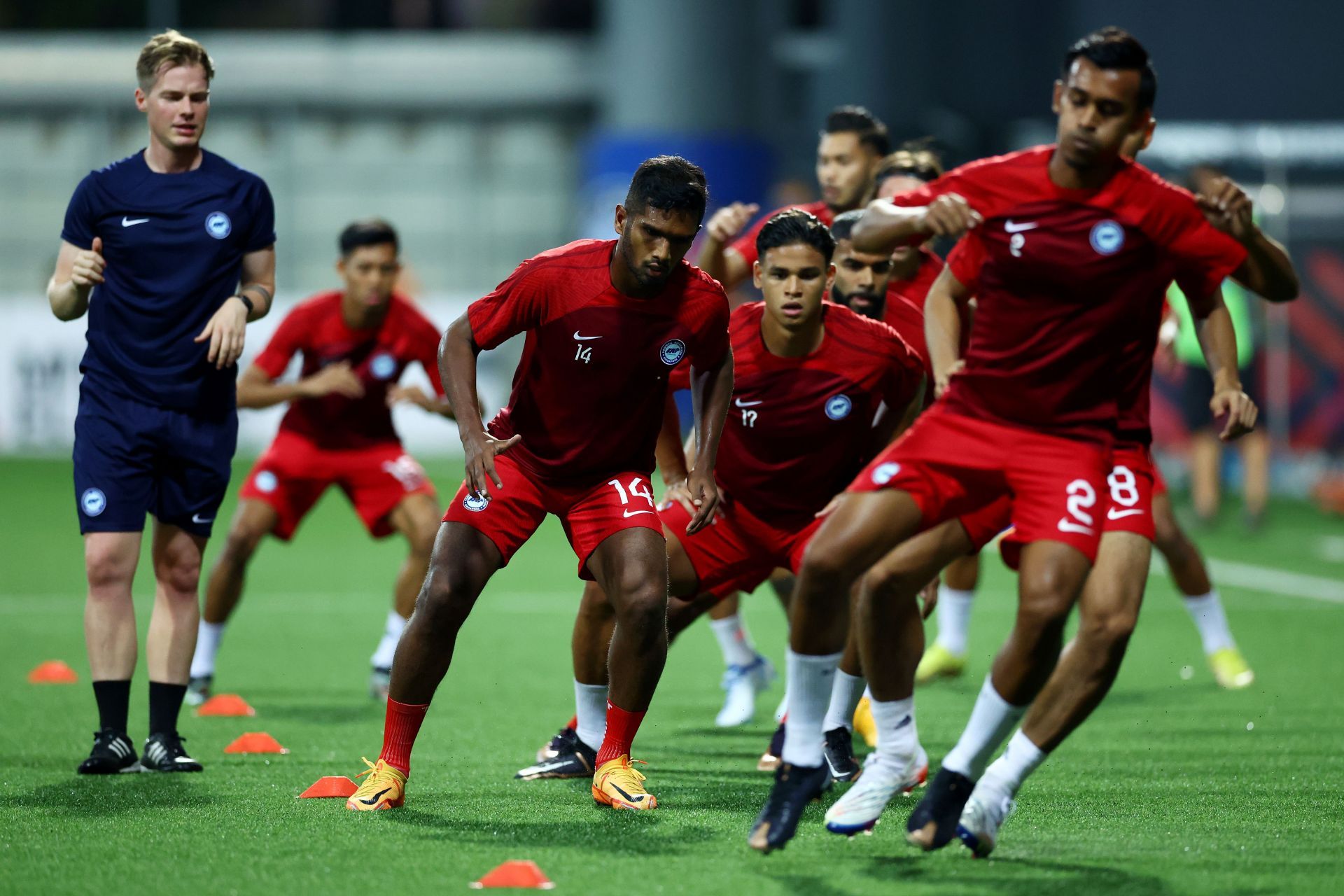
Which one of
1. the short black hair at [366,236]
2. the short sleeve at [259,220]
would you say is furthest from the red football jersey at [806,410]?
the short black hair at [366,236]

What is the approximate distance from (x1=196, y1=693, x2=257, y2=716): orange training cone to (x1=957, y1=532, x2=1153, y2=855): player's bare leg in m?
3.80

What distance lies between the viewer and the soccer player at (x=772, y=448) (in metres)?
6.35

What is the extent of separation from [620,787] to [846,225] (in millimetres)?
1852

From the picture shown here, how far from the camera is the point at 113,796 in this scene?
580 centimetres

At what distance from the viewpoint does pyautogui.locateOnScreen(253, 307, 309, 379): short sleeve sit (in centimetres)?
858

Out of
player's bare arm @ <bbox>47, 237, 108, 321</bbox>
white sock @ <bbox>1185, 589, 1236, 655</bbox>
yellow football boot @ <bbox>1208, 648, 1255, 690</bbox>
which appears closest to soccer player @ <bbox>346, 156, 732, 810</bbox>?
player's bare arm @ <bbox>47, 237, 108, 321</bbox>

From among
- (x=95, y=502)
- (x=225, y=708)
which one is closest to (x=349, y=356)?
(x=225, y=708)

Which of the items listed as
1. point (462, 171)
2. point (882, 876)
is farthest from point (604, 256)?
point (462, 171)

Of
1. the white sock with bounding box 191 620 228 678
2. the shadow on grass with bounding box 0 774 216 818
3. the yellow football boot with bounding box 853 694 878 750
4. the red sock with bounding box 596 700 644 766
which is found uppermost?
the red sock with bounding box 596 700 644 766

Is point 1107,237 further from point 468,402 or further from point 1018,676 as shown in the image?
point 468,402

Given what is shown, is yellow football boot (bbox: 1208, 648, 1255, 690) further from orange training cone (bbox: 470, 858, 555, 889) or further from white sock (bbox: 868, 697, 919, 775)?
orange training cone (bbox: 470, 858, 555, 889)

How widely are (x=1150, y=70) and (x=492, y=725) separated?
384 centimetres

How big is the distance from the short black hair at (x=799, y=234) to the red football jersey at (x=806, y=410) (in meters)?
0.37

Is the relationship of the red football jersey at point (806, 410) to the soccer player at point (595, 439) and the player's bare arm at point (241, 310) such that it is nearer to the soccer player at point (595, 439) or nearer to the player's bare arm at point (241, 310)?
the soccer player at point (595, 439)
